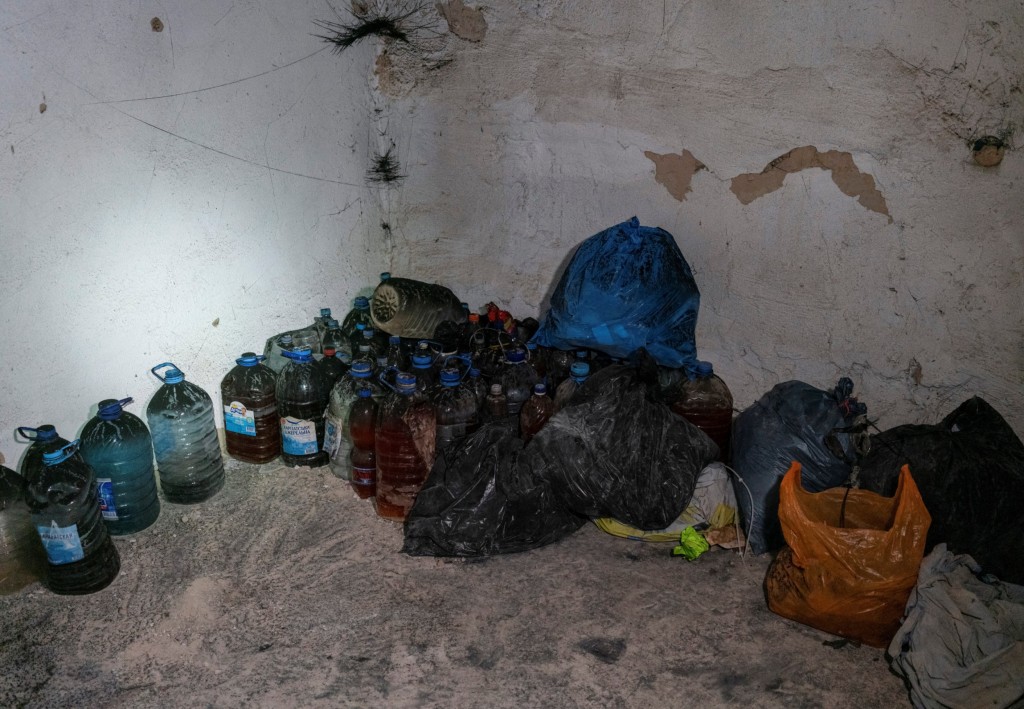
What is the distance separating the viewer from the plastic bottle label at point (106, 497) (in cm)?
→ 249

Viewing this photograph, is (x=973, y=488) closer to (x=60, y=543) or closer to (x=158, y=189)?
(x=60, y=543)

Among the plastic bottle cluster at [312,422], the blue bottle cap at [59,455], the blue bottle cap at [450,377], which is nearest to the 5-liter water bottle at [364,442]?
the plastic bottle cluster at [312,422]

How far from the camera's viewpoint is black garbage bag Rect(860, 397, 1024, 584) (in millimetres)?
2266

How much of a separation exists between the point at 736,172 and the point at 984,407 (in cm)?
124

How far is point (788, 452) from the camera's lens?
256cm

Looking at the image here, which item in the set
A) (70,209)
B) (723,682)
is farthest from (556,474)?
(70,209)

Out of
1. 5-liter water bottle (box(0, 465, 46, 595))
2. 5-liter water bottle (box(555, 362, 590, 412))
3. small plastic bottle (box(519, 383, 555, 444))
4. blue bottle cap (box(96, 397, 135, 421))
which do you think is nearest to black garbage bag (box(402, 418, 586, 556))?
small plastic bottle (box(519, 383, 555, 444))

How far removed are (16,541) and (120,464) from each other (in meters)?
0.38

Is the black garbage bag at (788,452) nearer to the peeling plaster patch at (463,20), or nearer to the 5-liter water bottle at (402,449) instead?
the 5-liter water bottle at (402,449)

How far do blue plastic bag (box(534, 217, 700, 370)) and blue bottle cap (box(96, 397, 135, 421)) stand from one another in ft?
5.47

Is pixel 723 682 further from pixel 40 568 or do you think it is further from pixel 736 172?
pixel 40 568

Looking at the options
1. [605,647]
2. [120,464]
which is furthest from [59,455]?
[605,647]

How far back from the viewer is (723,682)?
2053 millimetres

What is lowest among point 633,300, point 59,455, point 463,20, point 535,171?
point 59,455
